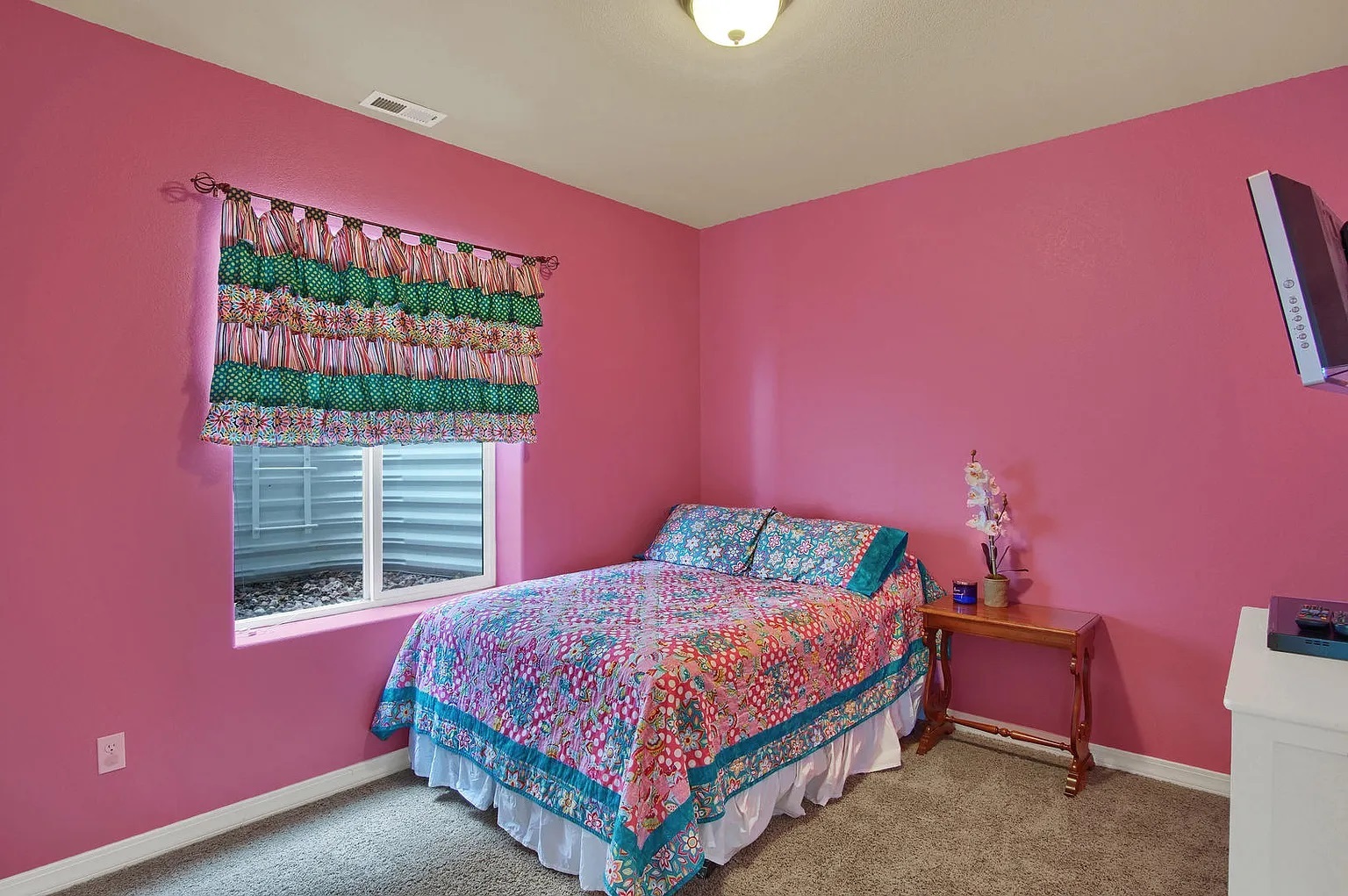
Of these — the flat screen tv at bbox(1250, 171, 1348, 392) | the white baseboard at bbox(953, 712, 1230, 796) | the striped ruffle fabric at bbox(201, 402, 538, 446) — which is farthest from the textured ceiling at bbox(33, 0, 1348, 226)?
the white baseboard at bbox(953, 712, 1230, 796)

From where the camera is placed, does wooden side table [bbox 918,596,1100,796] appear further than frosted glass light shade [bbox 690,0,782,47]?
Yes

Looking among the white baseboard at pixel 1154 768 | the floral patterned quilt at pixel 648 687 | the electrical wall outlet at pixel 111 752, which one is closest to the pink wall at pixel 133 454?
the electrical wall outlet at pixel 111 752

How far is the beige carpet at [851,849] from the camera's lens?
211 centimetres

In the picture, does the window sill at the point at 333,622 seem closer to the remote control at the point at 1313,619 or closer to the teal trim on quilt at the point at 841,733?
the teal trim on quilt at the point at 841,733

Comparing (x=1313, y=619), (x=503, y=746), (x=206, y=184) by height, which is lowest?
(x=503, y=746)

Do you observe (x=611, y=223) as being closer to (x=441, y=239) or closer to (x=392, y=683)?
(x=441, y=239)

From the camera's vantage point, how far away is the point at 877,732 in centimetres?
289

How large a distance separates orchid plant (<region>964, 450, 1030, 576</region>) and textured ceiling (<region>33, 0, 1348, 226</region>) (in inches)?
56.9

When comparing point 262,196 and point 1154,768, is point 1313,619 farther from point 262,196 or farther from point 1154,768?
point 262,196

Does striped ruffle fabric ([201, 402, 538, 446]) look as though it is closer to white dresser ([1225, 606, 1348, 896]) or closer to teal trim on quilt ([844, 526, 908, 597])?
teal trim on quilt ([844, 526, 908, 597])

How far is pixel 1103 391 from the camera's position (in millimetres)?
2936

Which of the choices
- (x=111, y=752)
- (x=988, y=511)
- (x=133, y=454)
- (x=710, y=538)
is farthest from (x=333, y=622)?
(x=988, y=511)

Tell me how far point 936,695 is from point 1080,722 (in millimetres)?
655

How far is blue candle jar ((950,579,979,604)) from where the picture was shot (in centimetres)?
305
